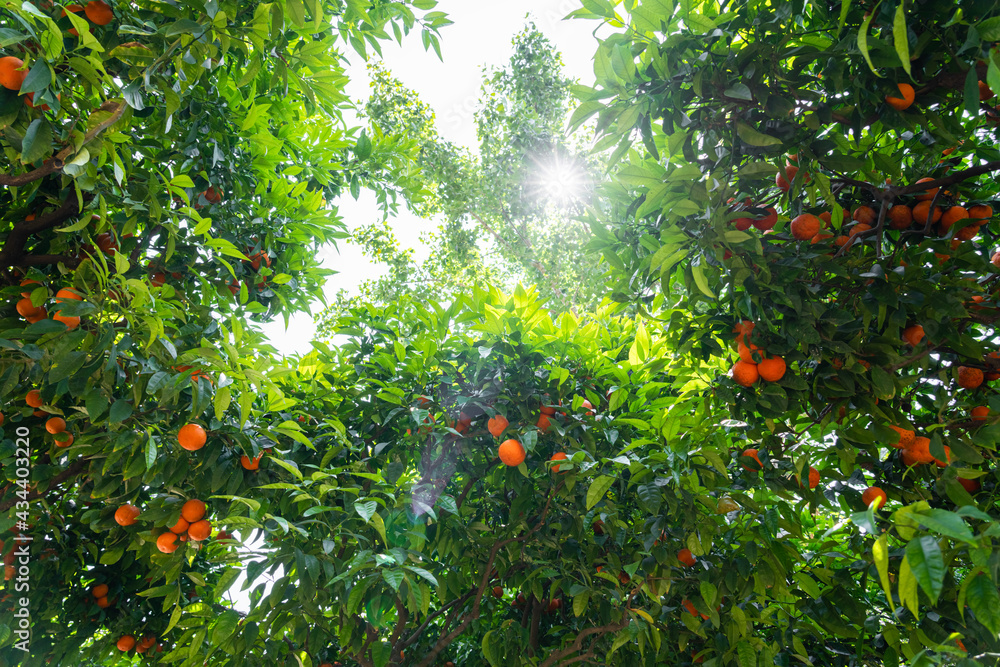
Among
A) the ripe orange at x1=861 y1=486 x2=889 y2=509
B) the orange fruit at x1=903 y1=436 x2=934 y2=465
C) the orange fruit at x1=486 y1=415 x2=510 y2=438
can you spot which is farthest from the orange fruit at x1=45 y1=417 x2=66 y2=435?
the orange fruit at x1=903 y1=436 x2=934 y2=465

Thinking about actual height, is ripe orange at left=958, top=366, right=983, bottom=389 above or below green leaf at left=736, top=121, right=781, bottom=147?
below

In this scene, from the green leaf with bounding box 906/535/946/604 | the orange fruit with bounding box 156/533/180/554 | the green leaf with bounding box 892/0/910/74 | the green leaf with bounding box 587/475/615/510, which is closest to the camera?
the green leaf with bounding box 906/535/946/604

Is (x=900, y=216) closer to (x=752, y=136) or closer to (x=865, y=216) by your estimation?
(x=865, y=216)

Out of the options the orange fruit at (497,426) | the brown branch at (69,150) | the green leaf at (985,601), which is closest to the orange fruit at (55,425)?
the brown branch at (69,150)

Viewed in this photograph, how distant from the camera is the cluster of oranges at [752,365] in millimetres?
1439

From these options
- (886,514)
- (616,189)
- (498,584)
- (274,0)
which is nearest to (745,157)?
(616,189)

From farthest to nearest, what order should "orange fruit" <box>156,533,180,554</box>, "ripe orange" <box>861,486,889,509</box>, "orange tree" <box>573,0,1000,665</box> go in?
"orange fruit" <box>156,533,180,554</box>
"ripe orange" <box>861,486,889,509</box>
"orange tree" <box>573,0,1000,665</box>

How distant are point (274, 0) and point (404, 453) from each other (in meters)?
A: 1.37

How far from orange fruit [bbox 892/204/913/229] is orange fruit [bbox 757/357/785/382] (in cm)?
59

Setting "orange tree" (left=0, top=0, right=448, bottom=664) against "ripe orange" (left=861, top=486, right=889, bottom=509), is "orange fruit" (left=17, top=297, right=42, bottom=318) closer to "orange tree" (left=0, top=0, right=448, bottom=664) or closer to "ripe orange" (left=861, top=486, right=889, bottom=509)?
"orange tree" (left=0, top=0, right=448, bottom=664)

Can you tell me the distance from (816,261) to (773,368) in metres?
0.31

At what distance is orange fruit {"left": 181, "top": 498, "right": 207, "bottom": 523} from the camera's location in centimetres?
160

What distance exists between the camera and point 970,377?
4.92 ft

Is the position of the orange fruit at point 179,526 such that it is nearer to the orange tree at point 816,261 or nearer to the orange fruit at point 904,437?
the orange tree at point 816,261
